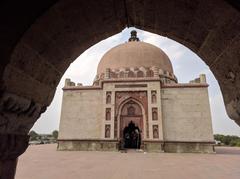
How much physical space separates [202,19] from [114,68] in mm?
20531

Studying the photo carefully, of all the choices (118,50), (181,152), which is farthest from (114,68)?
(181,152)

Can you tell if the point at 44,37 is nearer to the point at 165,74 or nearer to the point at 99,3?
the point at 99,3

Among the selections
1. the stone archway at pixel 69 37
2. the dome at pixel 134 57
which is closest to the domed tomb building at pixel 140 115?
the dome at pixel 134 57

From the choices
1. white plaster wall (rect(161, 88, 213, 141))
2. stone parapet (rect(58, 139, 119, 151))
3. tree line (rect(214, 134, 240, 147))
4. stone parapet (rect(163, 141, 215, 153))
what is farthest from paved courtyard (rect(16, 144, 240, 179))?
tree line (rect(214, 134, 240, 147))

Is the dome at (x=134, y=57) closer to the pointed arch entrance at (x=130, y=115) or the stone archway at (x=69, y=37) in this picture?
the pointed arch entrance at (x=130, y=115)

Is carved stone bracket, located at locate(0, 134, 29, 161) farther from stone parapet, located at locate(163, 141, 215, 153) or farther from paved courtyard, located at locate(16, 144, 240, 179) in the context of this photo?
stone parapet, located at locate(163, 141, 215, 153)

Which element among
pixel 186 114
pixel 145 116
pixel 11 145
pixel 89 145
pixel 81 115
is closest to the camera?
pixel 11 145

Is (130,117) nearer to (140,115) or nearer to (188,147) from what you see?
(140,115)

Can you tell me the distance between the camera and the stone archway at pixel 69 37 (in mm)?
1504

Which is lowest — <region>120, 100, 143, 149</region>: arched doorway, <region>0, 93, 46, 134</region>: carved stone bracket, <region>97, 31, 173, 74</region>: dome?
<region>0, 93, 46, 134</region>: carved stone bracket

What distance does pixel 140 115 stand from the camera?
16891 millimetres

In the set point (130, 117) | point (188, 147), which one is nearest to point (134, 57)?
point (130, 117)

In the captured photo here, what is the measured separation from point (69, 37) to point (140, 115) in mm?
15363

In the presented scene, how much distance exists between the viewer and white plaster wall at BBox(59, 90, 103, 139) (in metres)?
16.6
